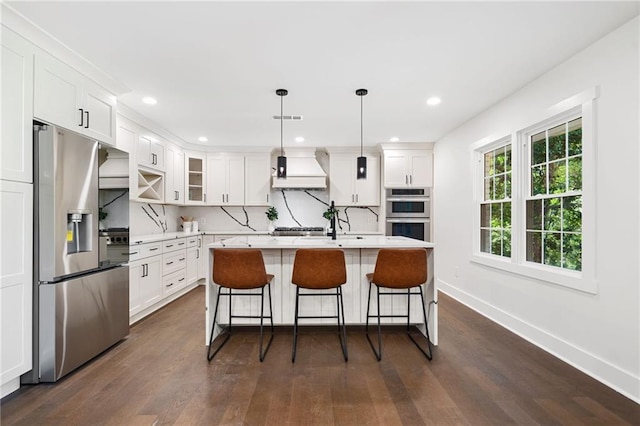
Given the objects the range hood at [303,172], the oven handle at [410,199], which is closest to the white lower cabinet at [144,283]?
the range hood at [303,172]

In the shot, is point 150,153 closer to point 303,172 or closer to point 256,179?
point 256,179

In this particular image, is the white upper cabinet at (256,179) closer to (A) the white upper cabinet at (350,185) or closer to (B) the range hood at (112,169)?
(A) the white upper cabinet at (350,185)

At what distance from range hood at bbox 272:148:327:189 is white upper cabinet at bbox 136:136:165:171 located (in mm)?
1842

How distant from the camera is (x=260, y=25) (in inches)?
87.1

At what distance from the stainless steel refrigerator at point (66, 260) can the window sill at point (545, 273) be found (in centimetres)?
399

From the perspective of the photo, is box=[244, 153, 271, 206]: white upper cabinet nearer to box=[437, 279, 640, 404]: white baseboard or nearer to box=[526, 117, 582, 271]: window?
box=[437, 279, 640, 404]: white baseboard

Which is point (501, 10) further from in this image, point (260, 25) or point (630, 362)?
point (630, 362)

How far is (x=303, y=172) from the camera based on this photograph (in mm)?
5844

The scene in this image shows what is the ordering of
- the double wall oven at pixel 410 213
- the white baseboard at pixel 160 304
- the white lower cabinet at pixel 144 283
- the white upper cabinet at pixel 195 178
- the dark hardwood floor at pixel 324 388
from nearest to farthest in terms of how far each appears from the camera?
the dark hardwood floor at pixel 324 388, the white lower cabinet at pixel 144 283, the white baseboard at pixel 160 304, the double wall oven at pixel 410 213, the white upper cabinet at pixel 195 178

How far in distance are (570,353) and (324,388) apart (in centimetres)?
209

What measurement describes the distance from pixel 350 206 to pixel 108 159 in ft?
13.4

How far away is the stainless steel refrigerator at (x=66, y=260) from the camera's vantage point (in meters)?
2.33

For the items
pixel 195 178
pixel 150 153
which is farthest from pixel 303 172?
pixel 150 153

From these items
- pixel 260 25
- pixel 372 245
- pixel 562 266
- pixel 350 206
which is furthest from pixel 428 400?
pixel 350 206
